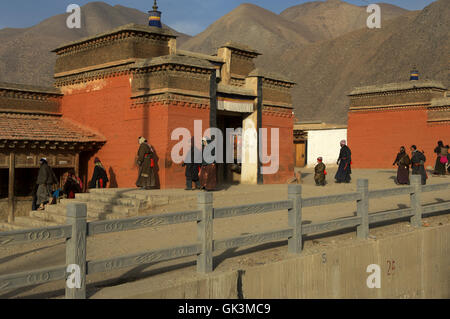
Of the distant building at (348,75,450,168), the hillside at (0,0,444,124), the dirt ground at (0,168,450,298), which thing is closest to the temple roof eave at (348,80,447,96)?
the distant building at (348,75,450,168)

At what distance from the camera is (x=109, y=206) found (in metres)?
11.7

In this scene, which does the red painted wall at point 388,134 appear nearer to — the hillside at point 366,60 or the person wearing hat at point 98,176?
the person wearing hat at point 98,176

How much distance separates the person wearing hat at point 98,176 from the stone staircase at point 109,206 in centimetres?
160

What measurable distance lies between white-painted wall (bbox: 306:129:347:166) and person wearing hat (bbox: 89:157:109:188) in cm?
1711

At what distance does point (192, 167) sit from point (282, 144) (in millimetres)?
5763

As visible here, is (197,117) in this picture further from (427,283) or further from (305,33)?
(305,33)

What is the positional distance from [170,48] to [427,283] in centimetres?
1145

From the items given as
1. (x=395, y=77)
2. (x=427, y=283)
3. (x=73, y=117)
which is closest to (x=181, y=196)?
(x=427, y=283)

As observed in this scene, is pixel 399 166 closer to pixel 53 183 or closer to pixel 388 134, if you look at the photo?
pixel 388 134

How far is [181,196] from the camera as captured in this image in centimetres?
1157

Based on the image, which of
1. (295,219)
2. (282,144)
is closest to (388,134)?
(282,144)

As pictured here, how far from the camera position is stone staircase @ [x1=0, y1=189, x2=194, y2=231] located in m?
11.2

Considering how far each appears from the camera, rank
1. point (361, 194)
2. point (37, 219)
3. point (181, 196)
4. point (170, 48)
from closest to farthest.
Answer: point (361, 194) → point (181, 196) → point (37, 219) → point (170, 48)
